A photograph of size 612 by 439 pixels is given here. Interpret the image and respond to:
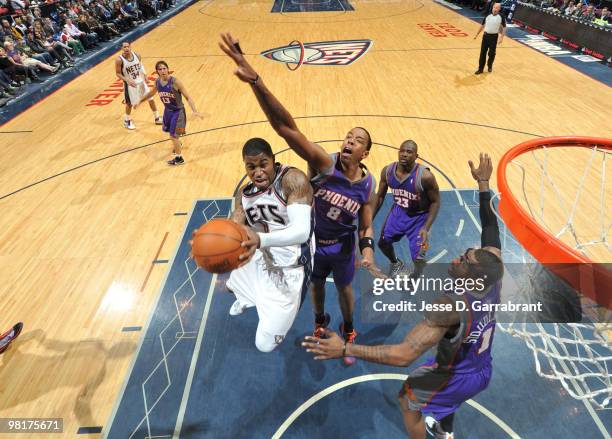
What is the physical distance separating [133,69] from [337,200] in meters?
7.15

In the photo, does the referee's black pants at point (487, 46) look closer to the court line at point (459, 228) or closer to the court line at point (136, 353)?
the court line at point (459, 228)

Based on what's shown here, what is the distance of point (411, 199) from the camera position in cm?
387

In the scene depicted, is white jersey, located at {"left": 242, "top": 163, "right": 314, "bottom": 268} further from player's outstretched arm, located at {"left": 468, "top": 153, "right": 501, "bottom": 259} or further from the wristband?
player's outstretched arm, located at {"left": 468, "top": 153, "right": 501, "bottom": 259}

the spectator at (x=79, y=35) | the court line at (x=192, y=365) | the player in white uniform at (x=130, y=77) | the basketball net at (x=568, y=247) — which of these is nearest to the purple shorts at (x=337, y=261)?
the basketball net at (x=568, y=247)

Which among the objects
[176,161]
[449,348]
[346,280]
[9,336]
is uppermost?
[449,348]

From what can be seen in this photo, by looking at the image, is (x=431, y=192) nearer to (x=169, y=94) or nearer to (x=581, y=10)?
(x=169, y=94)

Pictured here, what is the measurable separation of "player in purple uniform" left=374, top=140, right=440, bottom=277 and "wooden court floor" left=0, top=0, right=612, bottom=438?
267 centimetres

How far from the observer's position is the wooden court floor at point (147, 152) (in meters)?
3.91

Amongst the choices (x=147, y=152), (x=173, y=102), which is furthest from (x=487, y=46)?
(x=147, y=152)

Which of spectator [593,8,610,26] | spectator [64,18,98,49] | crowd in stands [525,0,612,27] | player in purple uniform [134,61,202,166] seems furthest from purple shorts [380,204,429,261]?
spectator [64,18,98,49]

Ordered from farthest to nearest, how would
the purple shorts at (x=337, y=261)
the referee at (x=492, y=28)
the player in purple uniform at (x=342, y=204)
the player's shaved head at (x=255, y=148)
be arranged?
the referee at (x=492, y=28) < the purple shorts at (x=337, y=261) < the player in purple uniform at (x=342, y=204) < the player's shaved head at (x=255, y=148)

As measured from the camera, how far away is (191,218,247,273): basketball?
90.0 inches

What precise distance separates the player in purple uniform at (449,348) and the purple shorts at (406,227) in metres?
1.13

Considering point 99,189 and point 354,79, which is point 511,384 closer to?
point 99,189
